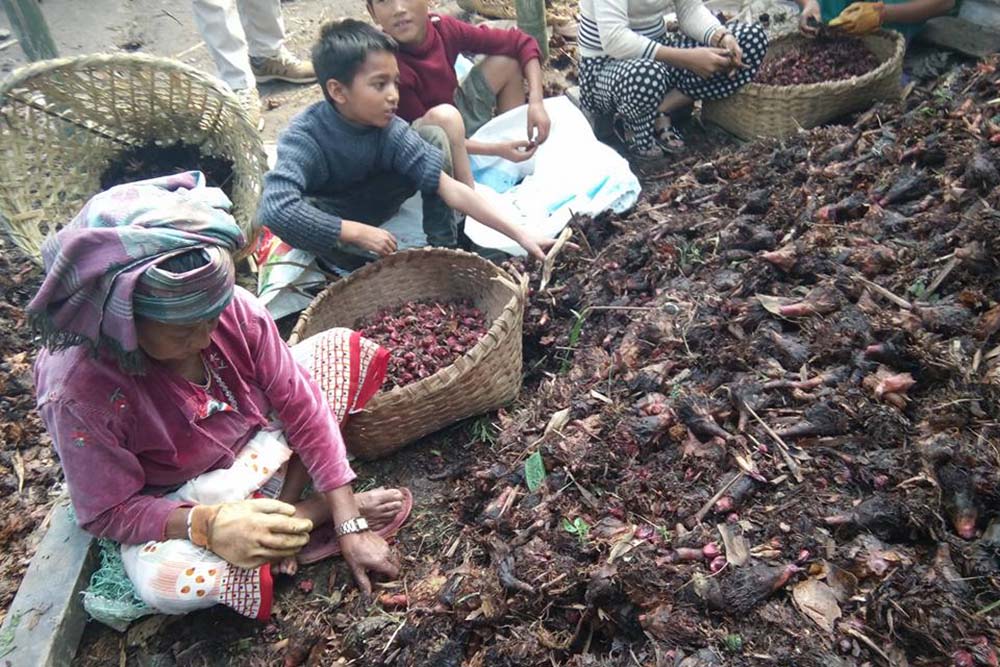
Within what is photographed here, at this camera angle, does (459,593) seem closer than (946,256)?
Yes

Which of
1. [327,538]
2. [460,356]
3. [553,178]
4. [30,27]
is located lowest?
[327,538]

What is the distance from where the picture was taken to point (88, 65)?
406cm

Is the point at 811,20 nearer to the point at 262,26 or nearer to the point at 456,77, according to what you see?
the point at 456,77

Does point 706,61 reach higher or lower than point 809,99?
higher

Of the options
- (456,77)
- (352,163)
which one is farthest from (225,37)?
(352,163)

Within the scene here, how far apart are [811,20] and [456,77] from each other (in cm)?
260

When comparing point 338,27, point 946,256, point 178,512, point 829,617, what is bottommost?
point 178,512

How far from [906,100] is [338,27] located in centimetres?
332

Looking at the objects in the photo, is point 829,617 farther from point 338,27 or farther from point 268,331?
point 338,27

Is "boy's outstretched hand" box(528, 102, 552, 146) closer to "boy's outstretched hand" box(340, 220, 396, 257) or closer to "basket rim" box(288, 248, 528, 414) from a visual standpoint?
"basket rim" box(288, 248, 528, 414)

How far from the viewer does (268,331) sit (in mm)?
2678

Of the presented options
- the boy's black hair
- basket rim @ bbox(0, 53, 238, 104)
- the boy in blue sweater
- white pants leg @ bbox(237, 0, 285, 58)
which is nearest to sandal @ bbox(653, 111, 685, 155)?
the boy in blue sweater

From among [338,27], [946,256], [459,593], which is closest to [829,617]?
[459,593]

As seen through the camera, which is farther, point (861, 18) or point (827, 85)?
point (861, 18)
